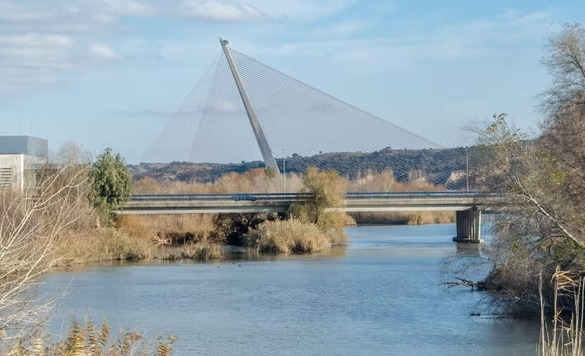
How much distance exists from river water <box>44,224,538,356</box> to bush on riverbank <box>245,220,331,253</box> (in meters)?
5.73

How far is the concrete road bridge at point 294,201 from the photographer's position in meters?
49.8

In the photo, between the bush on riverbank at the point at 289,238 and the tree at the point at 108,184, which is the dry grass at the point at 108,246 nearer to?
the tree at the point at 108,184

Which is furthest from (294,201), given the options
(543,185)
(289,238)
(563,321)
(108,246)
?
(563,321)

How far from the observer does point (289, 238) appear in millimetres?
46562

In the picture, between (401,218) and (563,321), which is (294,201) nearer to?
(401,218)

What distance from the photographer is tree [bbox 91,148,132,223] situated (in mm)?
46750

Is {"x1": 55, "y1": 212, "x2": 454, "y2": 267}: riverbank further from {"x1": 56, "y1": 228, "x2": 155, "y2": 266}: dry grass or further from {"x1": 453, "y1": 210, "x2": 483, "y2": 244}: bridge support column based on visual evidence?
{"x1": 453, "y1": 210, "x2": 483, "y2": 244}: bridge support column

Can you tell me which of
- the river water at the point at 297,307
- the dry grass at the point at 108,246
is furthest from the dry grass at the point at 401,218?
the river water at the point at 297,307

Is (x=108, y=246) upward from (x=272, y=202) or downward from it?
downward

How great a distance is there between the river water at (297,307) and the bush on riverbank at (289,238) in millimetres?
5725

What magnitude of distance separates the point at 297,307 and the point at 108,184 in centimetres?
2356

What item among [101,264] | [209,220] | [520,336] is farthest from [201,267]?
[520,336]

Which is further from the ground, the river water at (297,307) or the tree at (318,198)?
the tree at (318,198)

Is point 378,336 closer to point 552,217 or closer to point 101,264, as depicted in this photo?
point 552,217
